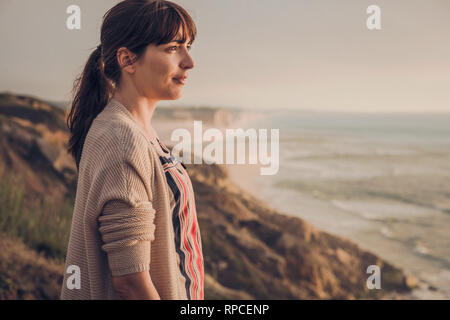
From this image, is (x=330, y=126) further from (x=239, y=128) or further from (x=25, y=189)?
(x=25, y=189)

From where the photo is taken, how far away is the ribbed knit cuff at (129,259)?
0.98 metres

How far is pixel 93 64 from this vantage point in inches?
49.5

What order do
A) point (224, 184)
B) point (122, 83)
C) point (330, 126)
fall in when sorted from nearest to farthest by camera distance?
point (122, 83), point (224, 184), point (330, 126)

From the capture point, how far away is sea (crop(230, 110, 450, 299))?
6.89 m

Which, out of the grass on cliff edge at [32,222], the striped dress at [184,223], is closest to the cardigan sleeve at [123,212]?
the striped dress at [184,223]

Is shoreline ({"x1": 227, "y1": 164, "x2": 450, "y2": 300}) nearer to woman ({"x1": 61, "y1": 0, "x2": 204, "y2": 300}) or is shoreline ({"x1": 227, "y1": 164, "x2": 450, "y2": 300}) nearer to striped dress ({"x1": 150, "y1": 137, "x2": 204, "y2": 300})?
striped dress ({"x1": 150, "y1": 137, "x2": 204, "y2": 300})

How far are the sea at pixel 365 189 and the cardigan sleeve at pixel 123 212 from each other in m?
4.20

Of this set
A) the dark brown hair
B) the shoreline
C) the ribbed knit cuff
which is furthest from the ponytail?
the shoreline

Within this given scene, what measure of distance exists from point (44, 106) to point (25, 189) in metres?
1.41

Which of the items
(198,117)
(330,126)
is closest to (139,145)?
(198,117)

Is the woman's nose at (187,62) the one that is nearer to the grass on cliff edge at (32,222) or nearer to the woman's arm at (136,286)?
the woman's arm at (136,286)
